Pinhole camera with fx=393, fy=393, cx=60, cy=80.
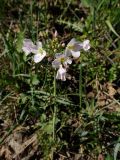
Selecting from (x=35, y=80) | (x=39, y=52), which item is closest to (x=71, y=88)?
(x=35, y=80)

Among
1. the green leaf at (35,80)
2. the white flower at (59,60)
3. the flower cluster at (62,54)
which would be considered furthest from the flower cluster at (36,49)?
the green leaf at (35,80)

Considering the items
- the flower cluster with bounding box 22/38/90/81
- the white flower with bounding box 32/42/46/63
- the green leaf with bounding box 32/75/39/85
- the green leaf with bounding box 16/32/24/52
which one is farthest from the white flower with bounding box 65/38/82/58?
the green leaf with bounding box 16/32/24/52

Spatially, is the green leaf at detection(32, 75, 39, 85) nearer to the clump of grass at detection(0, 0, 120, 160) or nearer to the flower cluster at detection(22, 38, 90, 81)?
the clump of grass at detection(0, 0, 120, 160)

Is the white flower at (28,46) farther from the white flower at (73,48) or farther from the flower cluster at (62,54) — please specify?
the white flower at (73,48)

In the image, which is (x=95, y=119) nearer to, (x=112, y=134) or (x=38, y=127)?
(x=112, y=134)

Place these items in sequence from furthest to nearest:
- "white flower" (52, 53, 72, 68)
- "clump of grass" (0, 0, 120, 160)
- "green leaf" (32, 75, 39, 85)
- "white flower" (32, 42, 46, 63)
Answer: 1. "green leaf" (32, 75, 39, 85)
2. "clump of grass" (0, 0, 120, 160)
3. "white flower" (32, 42, 46, 63)
4. "white flower" (52, 53, 72, 68)

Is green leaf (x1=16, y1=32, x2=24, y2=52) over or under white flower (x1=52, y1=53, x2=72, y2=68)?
over

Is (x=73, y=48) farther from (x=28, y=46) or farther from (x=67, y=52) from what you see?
(x=28, y=46)

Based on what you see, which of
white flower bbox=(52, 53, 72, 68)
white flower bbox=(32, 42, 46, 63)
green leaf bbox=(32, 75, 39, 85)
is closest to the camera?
white flower bbox=(52, 53, 72, 68)
